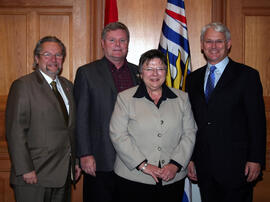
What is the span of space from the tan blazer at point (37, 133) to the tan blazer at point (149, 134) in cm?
43

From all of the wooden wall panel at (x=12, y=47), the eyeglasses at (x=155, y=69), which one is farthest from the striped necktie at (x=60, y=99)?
the wooden wall panel at (x=12, y=47)

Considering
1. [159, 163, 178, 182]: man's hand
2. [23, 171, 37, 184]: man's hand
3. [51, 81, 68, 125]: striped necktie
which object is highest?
[51, 81, 68, 125]: striped necktie

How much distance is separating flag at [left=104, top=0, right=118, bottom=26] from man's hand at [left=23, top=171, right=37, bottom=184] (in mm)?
1631

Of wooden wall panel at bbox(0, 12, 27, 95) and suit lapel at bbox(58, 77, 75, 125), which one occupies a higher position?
wooden wall panel at bbox(0, 12, 27, 95)

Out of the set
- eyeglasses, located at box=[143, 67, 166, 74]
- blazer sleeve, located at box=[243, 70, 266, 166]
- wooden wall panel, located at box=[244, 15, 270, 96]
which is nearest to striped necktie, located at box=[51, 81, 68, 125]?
eyeglasses, located at box=[143, 67, 166, 74]

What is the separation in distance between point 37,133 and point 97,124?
18.2 inches

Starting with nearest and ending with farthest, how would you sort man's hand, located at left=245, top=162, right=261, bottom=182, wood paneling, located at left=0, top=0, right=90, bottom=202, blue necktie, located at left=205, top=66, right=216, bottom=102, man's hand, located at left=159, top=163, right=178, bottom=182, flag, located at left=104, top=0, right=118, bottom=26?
man's hand, located at left=159, top=163, right=178, bottom=182
man's hand, located at left=245, top=162, right=261, bottom=182
blue necktie, located at left=205, top=66, right=216, bottom=102
flag, located at left=104, top=0, right=118, bottom=26
wood paneling, located at left=0, top=0, right=90, bottom=202

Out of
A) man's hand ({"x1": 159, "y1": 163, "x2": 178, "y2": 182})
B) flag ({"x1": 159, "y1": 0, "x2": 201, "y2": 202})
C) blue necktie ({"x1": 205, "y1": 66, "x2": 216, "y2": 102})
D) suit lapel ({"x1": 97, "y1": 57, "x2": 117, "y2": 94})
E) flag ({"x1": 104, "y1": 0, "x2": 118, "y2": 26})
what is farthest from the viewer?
flag ({"x1": 104, "y1": 0, "x2": 118, "y2": 26})

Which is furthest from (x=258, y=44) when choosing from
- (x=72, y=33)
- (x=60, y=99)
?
(x=60, y=99)

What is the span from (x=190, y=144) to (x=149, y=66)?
62cm

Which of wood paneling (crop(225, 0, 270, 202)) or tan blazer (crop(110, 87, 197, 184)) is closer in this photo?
tan blazer (crop(110, 87, 197, 184))

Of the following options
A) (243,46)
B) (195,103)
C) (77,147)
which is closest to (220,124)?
(195,103)

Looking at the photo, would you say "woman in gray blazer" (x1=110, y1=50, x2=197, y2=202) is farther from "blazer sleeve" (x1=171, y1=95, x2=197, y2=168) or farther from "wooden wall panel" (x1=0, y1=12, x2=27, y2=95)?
"wooden wall panel" (x1=0, y1=12, x2=27, y2=95)

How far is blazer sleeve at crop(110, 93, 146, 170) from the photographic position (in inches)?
72.8
